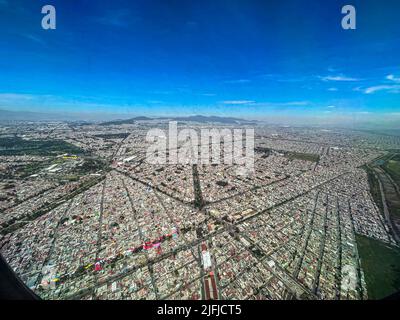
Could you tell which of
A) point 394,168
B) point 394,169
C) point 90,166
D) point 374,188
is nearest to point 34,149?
point 90,166

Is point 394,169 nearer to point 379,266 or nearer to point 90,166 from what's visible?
point 379,266

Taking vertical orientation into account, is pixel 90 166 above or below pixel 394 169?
above

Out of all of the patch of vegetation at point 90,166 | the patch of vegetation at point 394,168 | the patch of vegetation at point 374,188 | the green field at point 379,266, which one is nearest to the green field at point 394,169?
the patch of vegetation at point 394,168

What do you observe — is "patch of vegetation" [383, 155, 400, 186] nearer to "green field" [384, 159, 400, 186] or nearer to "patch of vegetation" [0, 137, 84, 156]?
"green field" [384, 159, 400, 186]

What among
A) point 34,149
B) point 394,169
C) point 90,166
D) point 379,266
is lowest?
point 379,266

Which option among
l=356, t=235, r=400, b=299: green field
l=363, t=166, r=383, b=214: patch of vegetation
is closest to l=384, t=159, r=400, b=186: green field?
l=363, t=166, r=383, b=214: patch of vegetation
